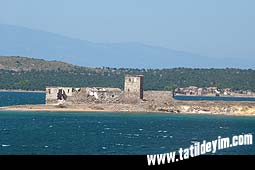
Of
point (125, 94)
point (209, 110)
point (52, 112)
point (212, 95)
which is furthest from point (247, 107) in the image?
point (212, 95)

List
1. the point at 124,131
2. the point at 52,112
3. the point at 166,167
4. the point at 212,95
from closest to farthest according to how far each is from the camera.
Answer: the point at 166,167 → the point at 124,131 → the point at 52,112 → the point at 212,95

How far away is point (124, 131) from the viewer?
60.5 m

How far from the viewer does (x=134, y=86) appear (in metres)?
101

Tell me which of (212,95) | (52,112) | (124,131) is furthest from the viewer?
(212,95)

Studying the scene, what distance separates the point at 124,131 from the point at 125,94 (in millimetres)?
40348

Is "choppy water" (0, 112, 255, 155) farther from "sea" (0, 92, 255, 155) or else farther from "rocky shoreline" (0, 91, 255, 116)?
"rocky shoreline" (0, 91, 255, 116)

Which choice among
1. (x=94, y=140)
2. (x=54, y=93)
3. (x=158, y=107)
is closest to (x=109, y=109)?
(x=158, y=107)

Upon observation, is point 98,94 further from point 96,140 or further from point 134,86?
point 96,140

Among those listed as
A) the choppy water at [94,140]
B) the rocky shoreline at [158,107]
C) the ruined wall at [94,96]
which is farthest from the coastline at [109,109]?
the choppy water at [94,140]

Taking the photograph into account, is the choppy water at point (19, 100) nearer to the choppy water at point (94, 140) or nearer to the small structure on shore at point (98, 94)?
the small structure on shore at point (98, 94)

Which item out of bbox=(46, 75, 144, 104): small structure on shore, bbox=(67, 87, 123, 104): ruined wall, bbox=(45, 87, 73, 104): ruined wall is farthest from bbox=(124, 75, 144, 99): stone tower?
bbox=(45, 87, 73, 104): ruined wall

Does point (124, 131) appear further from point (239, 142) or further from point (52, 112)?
point (239, 142)

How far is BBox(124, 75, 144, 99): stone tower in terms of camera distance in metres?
100

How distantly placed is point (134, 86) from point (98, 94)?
17.2ft
